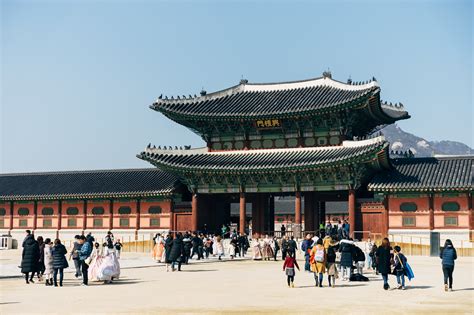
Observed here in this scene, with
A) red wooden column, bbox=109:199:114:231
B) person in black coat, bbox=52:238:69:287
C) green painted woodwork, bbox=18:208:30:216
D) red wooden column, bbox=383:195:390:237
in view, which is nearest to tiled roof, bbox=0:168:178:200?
red wooden column, bbox=109:199:114:231

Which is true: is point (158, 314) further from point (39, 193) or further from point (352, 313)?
point (39, 193)

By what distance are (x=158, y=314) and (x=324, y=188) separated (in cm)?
3371

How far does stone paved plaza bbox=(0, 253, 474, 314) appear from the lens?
704 inches

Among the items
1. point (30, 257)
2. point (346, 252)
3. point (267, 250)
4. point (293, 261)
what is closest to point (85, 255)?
point (30, 257)

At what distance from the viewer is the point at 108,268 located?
25.7 meters

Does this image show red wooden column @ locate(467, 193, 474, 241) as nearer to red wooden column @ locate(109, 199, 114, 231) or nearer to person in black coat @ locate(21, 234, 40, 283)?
red wooden column @ locate(109, 199, 114, 231)

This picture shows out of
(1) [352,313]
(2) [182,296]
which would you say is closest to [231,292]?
(2) [182,296]

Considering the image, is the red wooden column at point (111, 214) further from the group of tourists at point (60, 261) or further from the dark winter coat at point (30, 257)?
the dark winter coat at point (30, 257)

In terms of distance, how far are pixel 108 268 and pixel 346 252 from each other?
30.2ft

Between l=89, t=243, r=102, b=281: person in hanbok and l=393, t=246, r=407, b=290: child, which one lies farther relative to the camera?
l=89, t=243, r=102, b=281: person in hanbok

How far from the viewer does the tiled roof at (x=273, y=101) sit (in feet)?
163

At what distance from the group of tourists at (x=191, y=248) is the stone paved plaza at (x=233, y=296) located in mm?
2182

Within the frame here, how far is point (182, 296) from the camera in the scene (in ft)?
68.7

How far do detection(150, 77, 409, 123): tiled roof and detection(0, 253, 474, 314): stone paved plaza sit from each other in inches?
854
